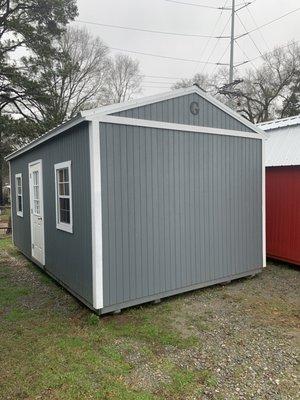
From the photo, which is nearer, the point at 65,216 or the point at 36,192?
the point at 65,216

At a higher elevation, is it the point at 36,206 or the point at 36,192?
the point at 36,192

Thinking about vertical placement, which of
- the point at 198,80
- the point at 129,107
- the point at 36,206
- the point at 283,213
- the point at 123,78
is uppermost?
the point at 123,78

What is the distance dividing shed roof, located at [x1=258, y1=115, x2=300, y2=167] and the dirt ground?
3.02 meters

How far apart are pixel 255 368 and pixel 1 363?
252cm

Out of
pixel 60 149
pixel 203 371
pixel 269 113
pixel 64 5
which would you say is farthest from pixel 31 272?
pixel 269 113

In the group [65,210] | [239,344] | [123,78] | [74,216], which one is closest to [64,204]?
[65,210]

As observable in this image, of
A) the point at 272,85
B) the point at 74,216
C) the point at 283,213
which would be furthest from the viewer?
the point at 272,85

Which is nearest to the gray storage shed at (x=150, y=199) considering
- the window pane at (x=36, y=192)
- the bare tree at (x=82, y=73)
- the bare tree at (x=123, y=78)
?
the window pane at (x=36, y=192)

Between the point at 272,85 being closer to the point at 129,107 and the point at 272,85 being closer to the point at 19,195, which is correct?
the point at 19,195

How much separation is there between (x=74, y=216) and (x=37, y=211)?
2587mm

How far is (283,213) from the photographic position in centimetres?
757

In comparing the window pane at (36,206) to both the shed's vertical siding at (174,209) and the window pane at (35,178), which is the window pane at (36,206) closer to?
the window pane at (35,178)

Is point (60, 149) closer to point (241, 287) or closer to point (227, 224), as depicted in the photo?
point (227, 224)

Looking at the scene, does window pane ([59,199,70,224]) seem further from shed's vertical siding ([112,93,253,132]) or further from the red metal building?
the red metal building
